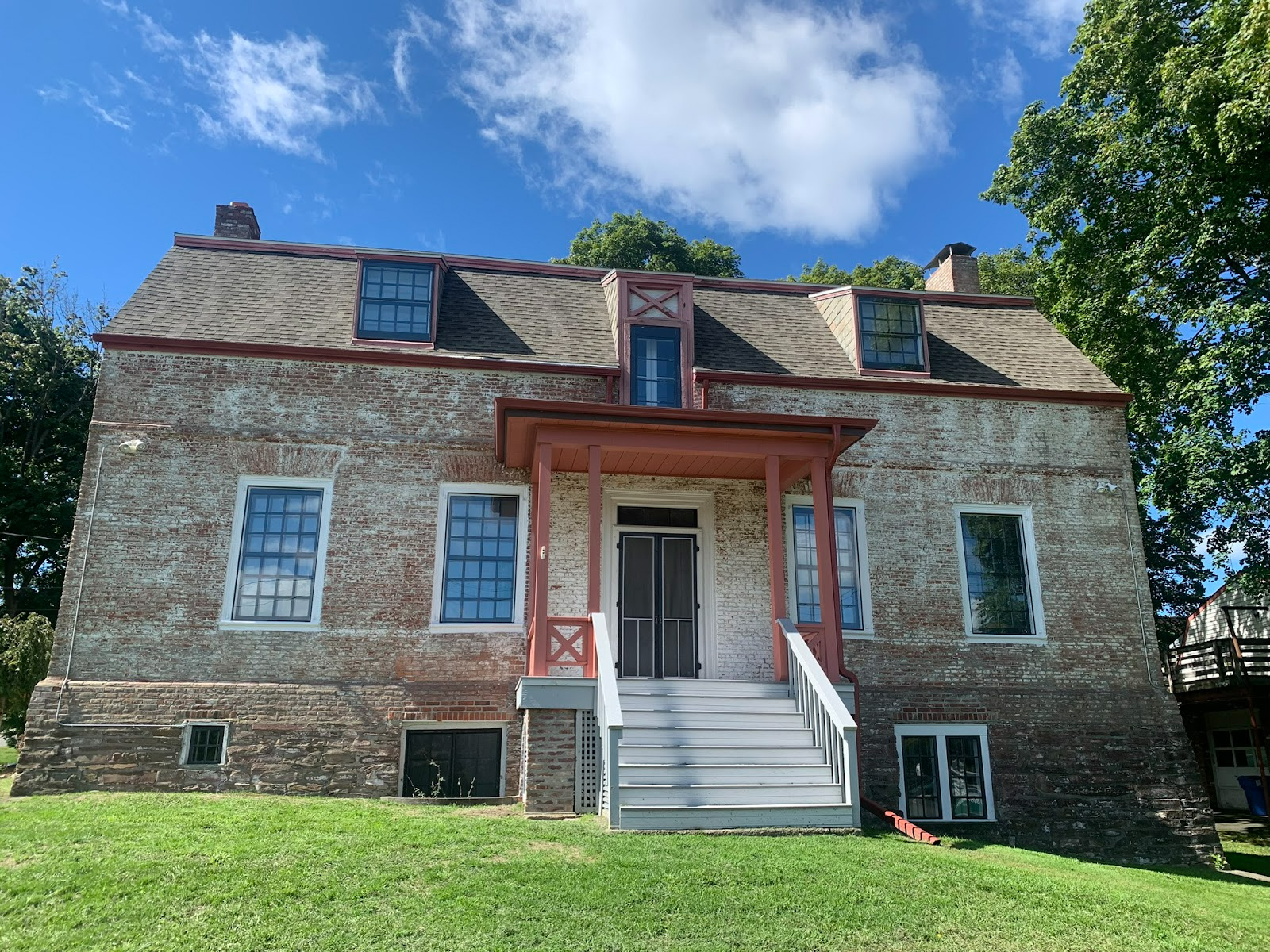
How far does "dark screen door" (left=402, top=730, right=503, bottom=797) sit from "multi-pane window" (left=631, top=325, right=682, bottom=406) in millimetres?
5253

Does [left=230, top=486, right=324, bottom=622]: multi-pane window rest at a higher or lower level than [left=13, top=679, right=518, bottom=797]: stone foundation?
higher

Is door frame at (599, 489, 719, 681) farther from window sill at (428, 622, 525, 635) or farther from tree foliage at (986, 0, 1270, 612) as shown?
tree foliage at (986, 0, 1270, 612)

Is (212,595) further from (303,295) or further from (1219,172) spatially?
(1219,172)

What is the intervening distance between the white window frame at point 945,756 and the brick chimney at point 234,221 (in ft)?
42.1

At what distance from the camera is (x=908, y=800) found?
12844 mm

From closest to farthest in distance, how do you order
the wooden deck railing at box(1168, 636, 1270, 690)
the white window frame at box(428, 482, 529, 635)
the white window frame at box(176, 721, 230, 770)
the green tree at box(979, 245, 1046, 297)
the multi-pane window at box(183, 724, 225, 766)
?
the white window frame at box(176, 721, 230, 770), the multi-pane window at box(183, 724, 225, 766), the white window frame at box(428, 482, 529, 635), the wooden deck railing at box(1168, 636, 1270, 690), the green tree at box(979, 245, 1046, 297)

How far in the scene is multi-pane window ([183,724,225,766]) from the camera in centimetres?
1173

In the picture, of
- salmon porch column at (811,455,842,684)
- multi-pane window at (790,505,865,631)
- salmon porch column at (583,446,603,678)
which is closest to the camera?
salmon porch column at (583,446,603,678)

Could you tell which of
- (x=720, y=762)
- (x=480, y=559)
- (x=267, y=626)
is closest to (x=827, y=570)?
(x=720, y=762)

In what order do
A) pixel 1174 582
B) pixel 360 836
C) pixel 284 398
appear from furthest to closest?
pixel 1174 582, pixel 284 398, pixel 360 836

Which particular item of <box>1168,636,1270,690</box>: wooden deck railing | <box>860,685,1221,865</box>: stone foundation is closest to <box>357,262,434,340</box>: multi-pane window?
<box>860,685,1221,865</box>: stone foundation

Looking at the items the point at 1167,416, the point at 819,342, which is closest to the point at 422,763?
the point at 819,342

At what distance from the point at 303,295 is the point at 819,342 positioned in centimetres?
806

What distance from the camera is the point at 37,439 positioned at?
73.8 feet
